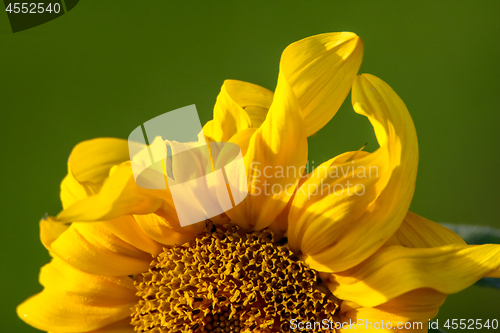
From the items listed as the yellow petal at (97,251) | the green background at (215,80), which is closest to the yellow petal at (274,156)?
the yellow petal at (97,251)

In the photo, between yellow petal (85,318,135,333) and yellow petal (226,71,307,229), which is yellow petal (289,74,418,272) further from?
yellow petal (85,318,135,333)

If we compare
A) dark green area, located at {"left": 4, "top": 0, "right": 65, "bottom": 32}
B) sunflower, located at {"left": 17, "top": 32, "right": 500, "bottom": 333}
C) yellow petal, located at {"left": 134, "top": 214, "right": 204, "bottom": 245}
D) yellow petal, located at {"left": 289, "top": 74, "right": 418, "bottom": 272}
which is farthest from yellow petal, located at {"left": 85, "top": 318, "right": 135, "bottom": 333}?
dark green area, located at {"left": 4, "top": 0, "right": 65, "bottom": 32}

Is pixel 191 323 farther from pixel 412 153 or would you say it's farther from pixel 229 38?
pixel 229 38

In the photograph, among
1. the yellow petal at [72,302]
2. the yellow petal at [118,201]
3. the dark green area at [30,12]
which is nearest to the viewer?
the yellow petal at [118,201]

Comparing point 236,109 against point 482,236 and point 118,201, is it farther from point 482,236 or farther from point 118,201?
point 482,236

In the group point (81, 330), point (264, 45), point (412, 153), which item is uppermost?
point (264, 45)

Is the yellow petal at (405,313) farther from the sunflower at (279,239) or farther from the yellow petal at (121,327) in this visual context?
the yellow petal at (121,327)

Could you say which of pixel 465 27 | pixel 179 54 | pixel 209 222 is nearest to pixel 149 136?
pixel 209 222
